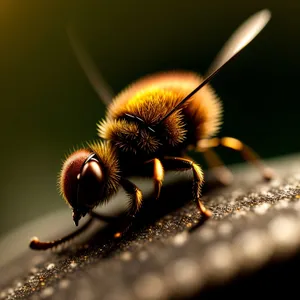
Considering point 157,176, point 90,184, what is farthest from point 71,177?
point 157,176

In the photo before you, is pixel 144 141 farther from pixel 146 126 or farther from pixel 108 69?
pixel 108 69

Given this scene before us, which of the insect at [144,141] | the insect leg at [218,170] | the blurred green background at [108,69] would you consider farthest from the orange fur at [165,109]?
the blurred green background at [108,69]

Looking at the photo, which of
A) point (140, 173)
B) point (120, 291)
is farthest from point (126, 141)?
point (120, 291)

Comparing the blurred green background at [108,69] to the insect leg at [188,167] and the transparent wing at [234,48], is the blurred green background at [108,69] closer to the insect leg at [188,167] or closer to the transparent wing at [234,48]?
the transparent wing at [234,48]

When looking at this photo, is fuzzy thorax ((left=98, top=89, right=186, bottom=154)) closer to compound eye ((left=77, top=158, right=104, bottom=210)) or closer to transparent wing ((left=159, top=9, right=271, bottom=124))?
transparent wing ((left=159, top=9, right=271, bottom=124))

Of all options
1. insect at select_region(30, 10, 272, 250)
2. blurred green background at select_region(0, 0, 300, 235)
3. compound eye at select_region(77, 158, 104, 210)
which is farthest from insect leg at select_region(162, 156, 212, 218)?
blurred green background at select_region(0, 0, 300, 235)

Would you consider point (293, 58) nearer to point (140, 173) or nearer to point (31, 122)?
point (31, 122)
